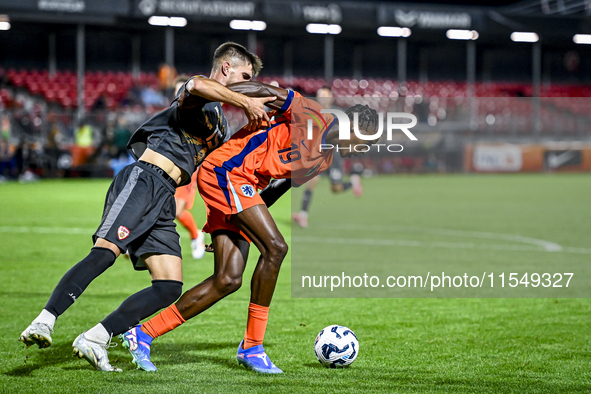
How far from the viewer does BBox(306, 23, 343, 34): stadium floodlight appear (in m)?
34.6

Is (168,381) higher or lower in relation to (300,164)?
lower

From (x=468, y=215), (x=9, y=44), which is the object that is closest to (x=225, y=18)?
(x=9, y=44)

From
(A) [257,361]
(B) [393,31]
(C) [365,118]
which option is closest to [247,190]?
(C) [365,118]

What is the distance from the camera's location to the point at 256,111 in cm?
375

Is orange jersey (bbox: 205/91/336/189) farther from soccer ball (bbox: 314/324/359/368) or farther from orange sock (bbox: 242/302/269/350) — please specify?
soccer ball (bbox: 314/324/359/368)

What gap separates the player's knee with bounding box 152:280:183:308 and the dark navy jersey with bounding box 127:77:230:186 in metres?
0.61

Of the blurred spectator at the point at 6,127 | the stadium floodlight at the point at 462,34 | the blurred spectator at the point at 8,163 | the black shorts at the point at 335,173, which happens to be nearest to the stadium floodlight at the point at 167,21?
the blurred spectator at the point at 6,127

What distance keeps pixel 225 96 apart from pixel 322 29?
1270 inches

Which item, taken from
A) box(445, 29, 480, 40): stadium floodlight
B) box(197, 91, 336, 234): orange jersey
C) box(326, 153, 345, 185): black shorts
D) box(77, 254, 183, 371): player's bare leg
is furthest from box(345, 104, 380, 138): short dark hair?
box(445, 29, 480, 40): stadium floodlight

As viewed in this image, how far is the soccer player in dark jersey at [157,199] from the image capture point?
12.1 ft

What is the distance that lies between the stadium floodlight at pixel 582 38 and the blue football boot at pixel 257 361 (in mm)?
38144

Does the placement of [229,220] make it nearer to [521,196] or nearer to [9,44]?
[521,196]

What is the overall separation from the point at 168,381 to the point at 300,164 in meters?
1.46

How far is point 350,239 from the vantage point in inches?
417
